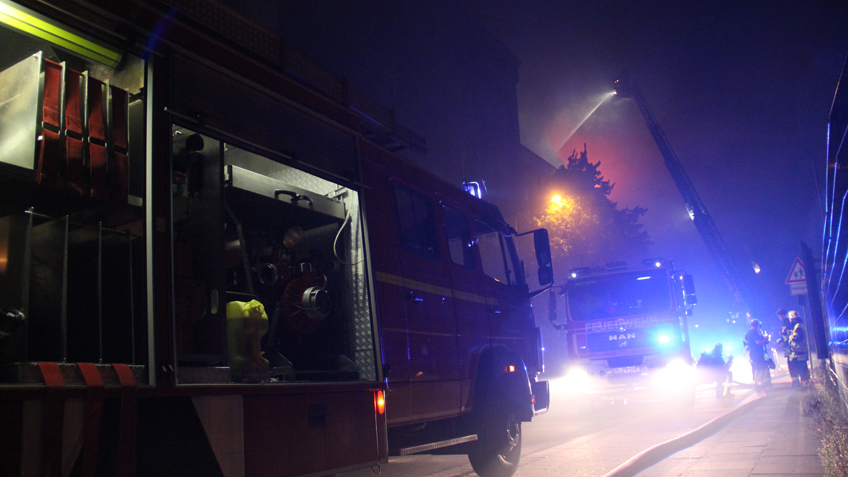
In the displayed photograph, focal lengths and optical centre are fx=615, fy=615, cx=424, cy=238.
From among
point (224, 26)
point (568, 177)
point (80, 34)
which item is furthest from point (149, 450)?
point (568, 177)

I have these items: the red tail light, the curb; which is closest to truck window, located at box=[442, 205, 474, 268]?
the red tail light

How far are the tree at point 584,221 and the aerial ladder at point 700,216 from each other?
1462 cm

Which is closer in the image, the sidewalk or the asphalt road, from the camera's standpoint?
the sidewalk

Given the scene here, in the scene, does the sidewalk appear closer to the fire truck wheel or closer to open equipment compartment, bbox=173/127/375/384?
the fire truck wheel

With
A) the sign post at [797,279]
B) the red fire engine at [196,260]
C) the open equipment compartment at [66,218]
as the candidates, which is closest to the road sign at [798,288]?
the sign post at [797,279]

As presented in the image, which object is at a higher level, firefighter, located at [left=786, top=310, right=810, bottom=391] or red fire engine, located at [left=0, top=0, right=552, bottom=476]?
red fire engine, located at [left=0, top=0, right=552, bottom=476]

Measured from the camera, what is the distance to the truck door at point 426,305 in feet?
14.6

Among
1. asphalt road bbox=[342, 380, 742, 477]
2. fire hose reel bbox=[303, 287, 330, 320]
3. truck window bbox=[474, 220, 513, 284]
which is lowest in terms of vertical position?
asphalt road bbox=[342, 380, 742, 477]

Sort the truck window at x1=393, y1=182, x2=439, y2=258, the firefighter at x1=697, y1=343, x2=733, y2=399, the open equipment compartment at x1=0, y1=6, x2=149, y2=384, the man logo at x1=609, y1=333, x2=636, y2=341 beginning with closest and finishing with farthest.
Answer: the open equipment compartment at x1=0, y1=6, x2=149, y2=384
the truck window at x1=393, y1=182, x2=439, y2=258
the firefighter at x1=697, y1=343, x2=733, y2=399
the man logo at x1=609, y1=333, x2=636, y2=341

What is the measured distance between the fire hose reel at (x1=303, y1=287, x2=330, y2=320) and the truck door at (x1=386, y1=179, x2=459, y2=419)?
73cm

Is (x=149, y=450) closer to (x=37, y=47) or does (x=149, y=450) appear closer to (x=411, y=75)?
(x=37, y=47)

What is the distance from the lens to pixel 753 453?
20.6ft

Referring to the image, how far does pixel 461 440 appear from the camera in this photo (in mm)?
5113

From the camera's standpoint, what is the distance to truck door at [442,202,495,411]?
516 centimetres
